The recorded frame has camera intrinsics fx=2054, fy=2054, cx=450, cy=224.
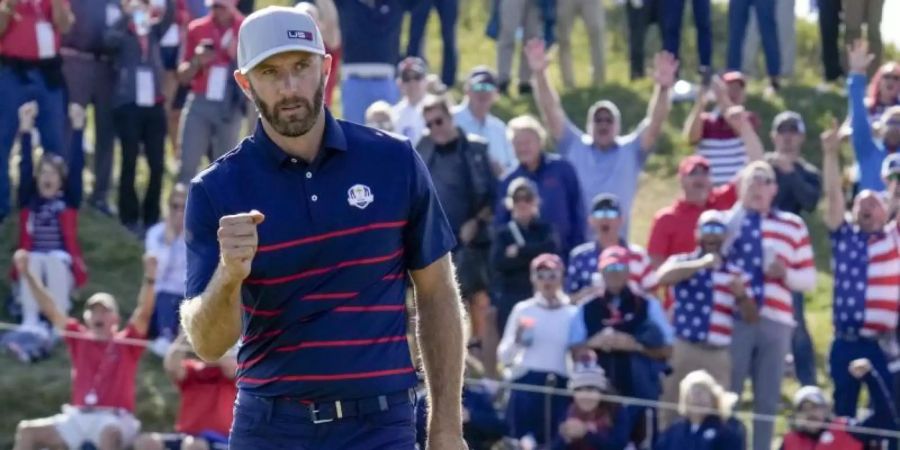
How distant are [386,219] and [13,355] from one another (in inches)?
352

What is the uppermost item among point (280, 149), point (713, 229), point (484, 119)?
point (484, 119)

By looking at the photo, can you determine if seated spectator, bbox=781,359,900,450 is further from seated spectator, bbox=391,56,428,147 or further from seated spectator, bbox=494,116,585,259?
seated spectator, bbox=391,56,428,147

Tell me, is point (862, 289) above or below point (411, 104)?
below

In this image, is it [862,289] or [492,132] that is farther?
[492,132]

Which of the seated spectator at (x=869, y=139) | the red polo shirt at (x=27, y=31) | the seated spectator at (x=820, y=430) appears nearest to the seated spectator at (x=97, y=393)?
the red polo shirt at (x=27, y=31)

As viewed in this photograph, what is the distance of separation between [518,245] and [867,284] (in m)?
2.17

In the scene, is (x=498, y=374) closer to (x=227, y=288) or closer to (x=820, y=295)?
(x=820, y=295)

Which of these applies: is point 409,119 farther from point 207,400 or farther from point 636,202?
point 636,202

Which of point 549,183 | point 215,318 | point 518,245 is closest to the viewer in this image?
point 215,318

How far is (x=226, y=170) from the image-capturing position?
18.0 feet

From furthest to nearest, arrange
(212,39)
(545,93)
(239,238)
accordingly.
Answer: (212,39), (545,93), (239,238)

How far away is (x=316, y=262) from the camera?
17.6 ft

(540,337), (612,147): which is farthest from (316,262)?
(612,147)

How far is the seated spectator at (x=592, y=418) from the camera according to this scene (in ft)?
37.4
